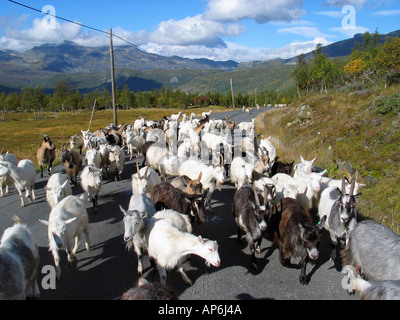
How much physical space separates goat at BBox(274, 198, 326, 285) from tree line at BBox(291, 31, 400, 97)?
18.7 m

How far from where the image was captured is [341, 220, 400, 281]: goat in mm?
4645

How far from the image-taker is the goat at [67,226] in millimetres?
5698

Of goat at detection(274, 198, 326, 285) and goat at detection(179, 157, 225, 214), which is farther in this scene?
goat at detection(179, 157, 225, 214)

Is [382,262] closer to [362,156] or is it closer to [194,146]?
[362,156]

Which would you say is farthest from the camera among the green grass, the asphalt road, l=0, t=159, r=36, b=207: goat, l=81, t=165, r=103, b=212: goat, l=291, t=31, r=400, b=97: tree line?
l=291, t=31, r=400, b=97: tree line

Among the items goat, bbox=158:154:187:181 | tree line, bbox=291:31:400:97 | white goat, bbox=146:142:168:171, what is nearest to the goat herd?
goat, bbox=158:154:187:181

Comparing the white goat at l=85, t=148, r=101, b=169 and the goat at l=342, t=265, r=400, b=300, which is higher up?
the white goat at l=85, t=148, r=101, b=169

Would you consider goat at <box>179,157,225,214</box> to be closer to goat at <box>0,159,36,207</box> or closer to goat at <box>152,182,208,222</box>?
goat at <box>152,182,208,222</box>

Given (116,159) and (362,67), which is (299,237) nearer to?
(116,159)

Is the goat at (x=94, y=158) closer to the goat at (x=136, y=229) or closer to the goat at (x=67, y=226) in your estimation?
the goat at (x=67, y=226)

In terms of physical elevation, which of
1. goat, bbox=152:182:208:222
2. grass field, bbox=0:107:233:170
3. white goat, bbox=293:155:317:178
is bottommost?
goat, bbox=152:182:208:222

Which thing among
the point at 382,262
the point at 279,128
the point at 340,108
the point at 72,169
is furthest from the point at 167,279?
the point at 279,128

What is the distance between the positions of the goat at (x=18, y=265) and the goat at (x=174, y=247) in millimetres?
2058

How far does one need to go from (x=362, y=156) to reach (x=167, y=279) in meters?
9.13
